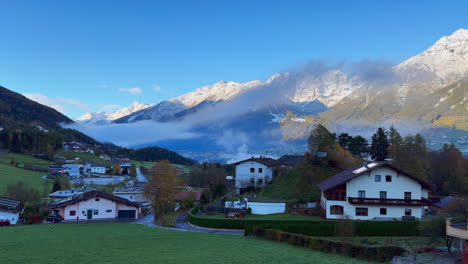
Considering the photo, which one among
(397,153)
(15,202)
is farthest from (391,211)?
(15,202)

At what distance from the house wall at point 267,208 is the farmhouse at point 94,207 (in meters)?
18.0

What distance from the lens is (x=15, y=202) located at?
51781 millimetres

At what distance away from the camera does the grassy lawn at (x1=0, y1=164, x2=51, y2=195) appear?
73.6m

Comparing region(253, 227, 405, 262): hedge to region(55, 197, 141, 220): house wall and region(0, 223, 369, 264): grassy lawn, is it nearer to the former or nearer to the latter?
region(0, 223, 369, 264): grassy lawn

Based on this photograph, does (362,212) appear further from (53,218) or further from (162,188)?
(53,218)

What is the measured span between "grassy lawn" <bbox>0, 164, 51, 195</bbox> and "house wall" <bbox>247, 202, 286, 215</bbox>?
45416 millimetres

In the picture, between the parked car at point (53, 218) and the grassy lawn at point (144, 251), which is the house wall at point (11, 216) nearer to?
the parked car at point (53, 218)

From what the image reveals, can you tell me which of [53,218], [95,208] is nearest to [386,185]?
[95,208]

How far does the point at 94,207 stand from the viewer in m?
52.5

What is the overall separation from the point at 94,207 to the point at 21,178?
130 feet

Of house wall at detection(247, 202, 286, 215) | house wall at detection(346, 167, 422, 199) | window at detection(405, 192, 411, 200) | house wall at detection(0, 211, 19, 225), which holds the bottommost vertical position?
house wall at detection(0, 211, 19, 225)

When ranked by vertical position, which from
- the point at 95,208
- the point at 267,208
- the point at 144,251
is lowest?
the point at 95,208

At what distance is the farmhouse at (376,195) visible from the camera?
137ft

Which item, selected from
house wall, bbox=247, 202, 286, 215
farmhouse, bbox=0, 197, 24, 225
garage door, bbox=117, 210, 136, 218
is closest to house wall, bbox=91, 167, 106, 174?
garage door, bbox=117, 210, 136, 218
